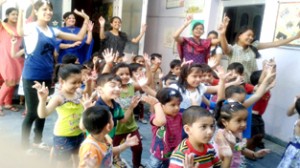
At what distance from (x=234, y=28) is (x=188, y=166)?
3.88m

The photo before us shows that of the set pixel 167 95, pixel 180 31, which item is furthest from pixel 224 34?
pixel 167 95

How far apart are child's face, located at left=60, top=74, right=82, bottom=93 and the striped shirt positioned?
999 mm

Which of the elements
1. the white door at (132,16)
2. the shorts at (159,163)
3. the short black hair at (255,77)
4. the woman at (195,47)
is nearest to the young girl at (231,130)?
the shorts at (159,163)

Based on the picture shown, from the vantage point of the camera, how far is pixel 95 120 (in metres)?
1.75

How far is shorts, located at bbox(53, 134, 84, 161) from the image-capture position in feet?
7.57

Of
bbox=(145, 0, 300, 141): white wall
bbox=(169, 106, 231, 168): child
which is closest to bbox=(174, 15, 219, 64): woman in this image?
bbox=(145, 0, 300, 141): white wall

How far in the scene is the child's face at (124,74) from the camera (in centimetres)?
262

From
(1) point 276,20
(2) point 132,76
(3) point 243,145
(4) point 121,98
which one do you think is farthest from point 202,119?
(1) point 276,20

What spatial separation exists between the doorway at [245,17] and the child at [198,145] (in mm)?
3045

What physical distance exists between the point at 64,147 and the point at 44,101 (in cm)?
43

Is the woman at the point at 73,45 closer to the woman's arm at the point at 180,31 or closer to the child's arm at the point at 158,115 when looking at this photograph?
the woman's arm at the point at 180,31

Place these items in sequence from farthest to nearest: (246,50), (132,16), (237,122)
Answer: (132,16) → (246,50) → (237,122)

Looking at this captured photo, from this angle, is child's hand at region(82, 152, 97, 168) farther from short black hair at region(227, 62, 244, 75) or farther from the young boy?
short black hair at region(227, 62, 244, 75)

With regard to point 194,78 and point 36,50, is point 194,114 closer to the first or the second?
point 194,78
